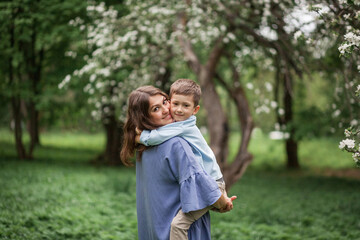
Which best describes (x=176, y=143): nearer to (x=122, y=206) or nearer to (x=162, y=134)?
(x=162, y=134)

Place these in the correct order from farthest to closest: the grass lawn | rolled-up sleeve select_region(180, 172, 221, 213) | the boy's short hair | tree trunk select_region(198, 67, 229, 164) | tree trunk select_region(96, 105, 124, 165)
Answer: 1. tree trunk select_region(96, 105, 124, 165)
2. tree trunk select_region(198, 67, 229, 164)
3. the grass lawn
4. the boy's short hair
5. rolled-up sleeve select_region(180, 172, 221, 213)

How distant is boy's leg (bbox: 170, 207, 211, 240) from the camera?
2.65m

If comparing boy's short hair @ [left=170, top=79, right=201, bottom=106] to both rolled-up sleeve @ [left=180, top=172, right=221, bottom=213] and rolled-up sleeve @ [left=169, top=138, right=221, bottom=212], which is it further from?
rolled-up sleeve @ [left=180, top=172, right=221, bottom=213]

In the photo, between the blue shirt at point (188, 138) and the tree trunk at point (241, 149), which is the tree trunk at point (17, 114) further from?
the blue shirt at point (188, 138)

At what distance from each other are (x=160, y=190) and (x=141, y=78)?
7.22 m

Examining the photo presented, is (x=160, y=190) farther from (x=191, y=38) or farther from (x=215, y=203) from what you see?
(x=191, y=38)

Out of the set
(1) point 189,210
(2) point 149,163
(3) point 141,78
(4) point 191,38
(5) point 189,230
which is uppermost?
(4) point 191,38

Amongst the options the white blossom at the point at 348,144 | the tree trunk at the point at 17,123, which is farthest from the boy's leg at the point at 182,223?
the tree trunk at the point at 17,123

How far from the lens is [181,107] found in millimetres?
2779

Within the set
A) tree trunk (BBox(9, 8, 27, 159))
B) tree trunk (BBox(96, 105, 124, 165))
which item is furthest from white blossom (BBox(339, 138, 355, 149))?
tree trunk (BBox(96, 105, 124, 165))

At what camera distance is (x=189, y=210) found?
2.56 metres

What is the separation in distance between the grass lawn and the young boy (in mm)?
2705

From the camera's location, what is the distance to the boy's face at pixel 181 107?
2.78 meters

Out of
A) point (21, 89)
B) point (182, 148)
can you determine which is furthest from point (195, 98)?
point (21, 89)
